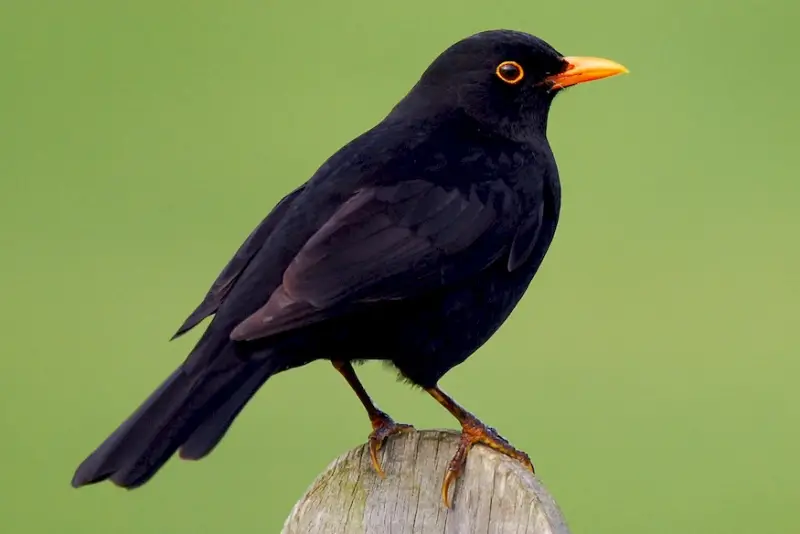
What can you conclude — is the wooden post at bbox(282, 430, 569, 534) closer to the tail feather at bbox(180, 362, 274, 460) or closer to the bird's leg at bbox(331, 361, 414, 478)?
the bird's leg at bbox(331, 361, 414, 478)

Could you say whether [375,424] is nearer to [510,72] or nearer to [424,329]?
[424,329]

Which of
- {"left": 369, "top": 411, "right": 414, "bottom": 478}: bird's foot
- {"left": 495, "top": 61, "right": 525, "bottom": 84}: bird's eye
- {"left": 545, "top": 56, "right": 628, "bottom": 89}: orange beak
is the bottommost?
{"left": 369, "top": 411, "right": 414, "bottom": 478}: bird's foot

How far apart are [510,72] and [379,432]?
1807mm

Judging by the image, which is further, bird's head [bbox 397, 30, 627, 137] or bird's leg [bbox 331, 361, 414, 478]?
bird's head [bbox 397, 30, 627, 137]

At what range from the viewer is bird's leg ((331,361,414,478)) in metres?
3.88

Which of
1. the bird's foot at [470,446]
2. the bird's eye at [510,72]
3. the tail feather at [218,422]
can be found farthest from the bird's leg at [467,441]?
the bird's eye at [510,72]

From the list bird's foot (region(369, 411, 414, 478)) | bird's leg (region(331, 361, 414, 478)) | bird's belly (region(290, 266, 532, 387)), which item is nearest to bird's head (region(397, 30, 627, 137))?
bird's belly (region(290, 266, 532, 387))

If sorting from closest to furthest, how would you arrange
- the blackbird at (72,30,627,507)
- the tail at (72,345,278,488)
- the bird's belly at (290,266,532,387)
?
1. the tail at (72,345,278,488)
2. the blackbird at (72,30,627,507)
3. the bird's belly at (290,266,532,387)

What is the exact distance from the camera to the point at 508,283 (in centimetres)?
499

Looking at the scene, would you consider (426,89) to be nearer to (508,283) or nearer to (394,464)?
(508,283)

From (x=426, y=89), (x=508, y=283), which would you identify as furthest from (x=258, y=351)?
(x=426, y=89)

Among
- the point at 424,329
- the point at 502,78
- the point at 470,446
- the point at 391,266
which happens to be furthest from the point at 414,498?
the point at 502,78

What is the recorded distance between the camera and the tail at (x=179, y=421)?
3.82 m

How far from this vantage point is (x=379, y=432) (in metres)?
4.44
